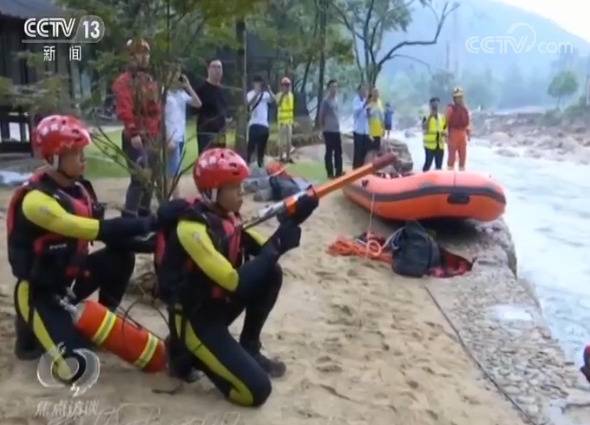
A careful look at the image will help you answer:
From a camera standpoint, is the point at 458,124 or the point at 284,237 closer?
the point at 284,237

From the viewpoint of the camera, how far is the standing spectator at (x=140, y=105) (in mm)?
4236

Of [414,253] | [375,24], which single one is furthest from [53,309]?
[375,24]

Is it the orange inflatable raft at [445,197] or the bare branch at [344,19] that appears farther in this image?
the bare branch at [344,19]

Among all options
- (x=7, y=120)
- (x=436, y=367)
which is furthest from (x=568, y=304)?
(x=7, y=120)

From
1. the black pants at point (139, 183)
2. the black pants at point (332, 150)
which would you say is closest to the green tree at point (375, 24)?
the black pants at point (332, 150)

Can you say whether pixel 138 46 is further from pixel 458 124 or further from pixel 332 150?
pixel 458 124

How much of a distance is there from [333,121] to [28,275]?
23.4 ft

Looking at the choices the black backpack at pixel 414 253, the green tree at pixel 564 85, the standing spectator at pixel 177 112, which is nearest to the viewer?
the standing spectator at pixel 177 112

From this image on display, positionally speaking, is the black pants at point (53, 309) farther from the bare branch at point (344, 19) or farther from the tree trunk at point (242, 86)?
the bare branch at point (344, 19)

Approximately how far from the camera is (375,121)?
10.4 metres

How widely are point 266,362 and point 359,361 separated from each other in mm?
646

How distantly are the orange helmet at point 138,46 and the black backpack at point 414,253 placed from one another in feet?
9.33

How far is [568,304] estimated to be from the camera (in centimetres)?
838

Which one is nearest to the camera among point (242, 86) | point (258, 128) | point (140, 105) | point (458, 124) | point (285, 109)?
point (140, 105)
